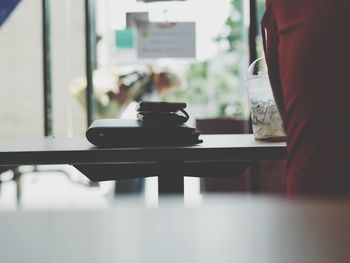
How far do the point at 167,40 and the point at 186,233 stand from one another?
2.48m

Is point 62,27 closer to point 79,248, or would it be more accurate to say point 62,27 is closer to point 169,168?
point 169,168

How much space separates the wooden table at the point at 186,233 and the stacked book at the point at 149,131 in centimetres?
84

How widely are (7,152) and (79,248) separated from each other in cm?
90

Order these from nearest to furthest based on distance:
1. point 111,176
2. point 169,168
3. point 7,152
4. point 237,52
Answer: point 7,152 → point 169,168 → point 111,176 → point 237,52

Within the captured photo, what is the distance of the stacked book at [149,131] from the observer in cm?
125

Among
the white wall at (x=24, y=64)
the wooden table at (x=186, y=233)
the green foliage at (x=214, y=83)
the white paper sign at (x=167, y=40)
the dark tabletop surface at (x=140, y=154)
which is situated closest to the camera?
the wooden table at (x=186, y=233)

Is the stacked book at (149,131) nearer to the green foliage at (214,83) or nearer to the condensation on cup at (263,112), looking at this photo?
the condensation on cup at (263,112)

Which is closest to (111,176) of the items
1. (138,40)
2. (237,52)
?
(138,40)

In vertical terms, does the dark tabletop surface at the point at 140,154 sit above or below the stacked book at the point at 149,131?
below

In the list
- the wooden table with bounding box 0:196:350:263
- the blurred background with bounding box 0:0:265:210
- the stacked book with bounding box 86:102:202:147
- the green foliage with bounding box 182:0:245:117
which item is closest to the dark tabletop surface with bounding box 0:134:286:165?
the stacked book with bounding box 86:102:202:147

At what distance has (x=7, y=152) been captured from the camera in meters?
1.19

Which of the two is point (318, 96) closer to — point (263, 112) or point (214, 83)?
point (263, 112)

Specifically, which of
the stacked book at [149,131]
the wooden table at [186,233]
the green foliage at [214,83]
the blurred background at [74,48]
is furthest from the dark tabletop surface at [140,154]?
the green foliage at [214,83]

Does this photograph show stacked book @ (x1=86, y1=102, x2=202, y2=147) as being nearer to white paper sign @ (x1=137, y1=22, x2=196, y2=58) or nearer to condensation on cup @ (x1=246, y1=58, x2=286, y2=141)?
condensation on cup @ (x1=246, y1=58, x2=286, y2=141)
